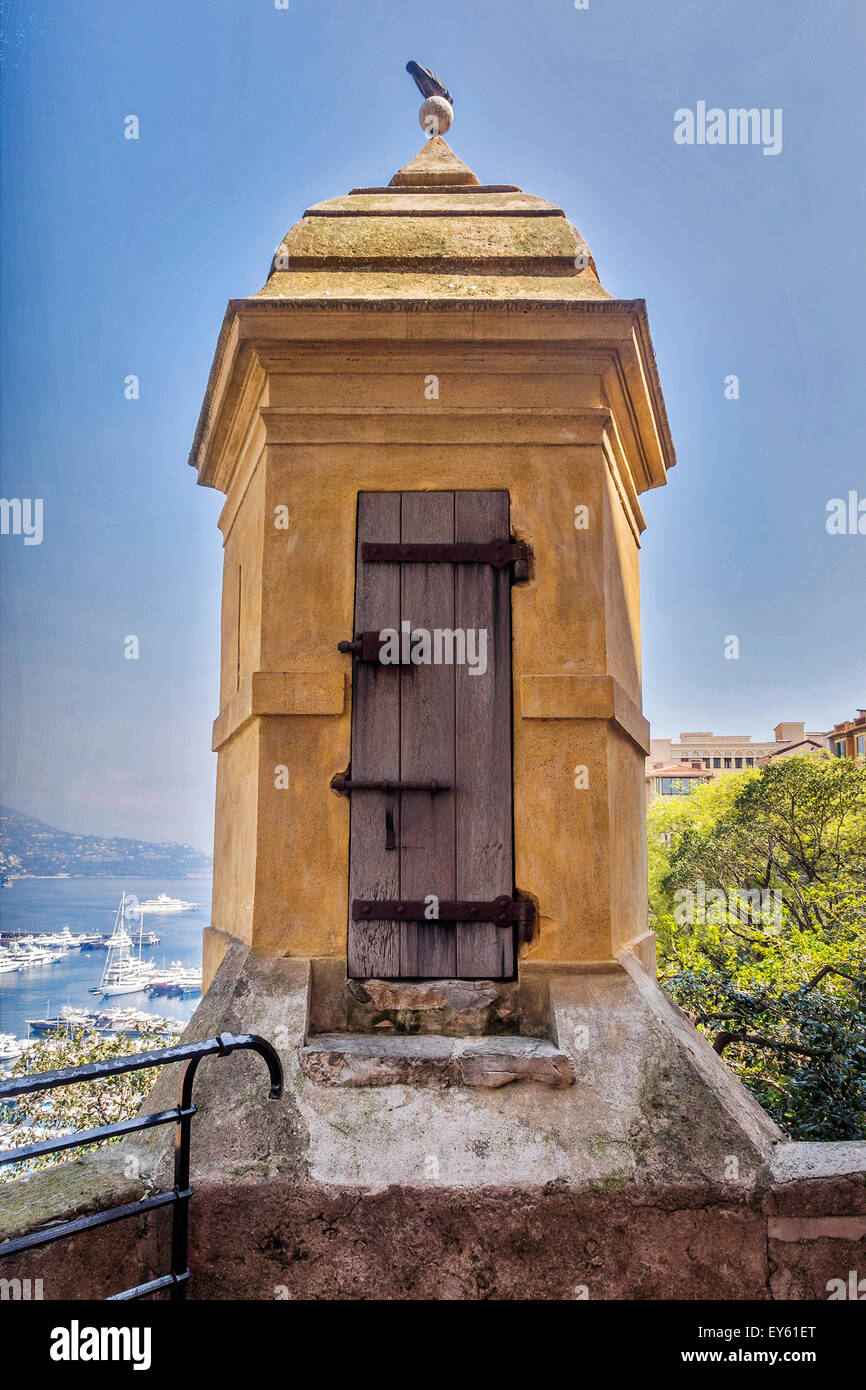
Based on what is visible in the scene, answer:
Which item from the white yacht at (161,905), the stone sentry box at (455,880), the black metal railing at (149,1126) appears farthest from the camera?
the white yacht at (161,905)

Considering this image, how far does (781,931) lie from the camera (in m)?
19.6

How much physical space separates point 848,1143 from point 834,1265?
1.43 feet

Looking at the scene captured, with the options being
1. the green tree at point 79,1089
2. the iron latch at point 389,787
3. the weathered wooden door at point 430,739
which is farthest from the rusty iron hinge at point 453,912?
the green tree at point 79,1089

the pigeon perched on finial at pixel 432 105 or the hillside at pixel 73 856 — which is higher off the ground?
the pigeon perched on finial at pixel 432 105

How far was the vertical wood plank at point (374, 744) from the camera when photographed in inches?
133

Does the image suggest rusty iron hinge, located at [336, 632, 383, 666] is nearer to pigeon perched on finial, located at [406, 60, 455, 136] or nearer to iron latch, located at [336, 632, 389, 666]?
iron latch, located at [336, 632, 389, 666]

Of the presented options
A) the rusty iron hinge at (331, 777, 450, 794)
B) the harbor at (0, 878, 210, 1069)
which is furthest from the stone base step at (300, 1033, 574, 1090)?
the harbor at (0, 878, 210, 1069)

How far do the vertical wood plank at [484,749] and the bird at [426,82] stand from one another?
9.92ft

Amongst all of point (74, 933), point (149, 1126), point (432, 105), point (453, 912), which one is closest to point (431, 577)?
point (453, 912)

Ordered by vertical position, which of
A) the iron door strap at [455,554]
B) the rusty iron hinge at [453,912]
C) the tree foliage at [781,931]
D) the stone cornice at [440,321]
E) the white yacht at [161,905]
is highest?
the stone cornice at [440,321]

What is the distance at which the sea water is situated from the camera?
3566 cm

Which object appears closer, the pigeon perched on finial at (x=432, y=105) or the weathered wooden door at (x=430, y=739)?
the weathered wooden door at (x=430, y=739)

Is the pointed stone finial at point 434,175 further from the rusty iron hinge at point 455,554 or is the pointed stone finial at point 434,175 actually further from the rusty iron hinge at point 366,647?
the rusty iron hinge at point 366,647

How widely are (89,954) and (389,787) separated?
41780 millimetres
